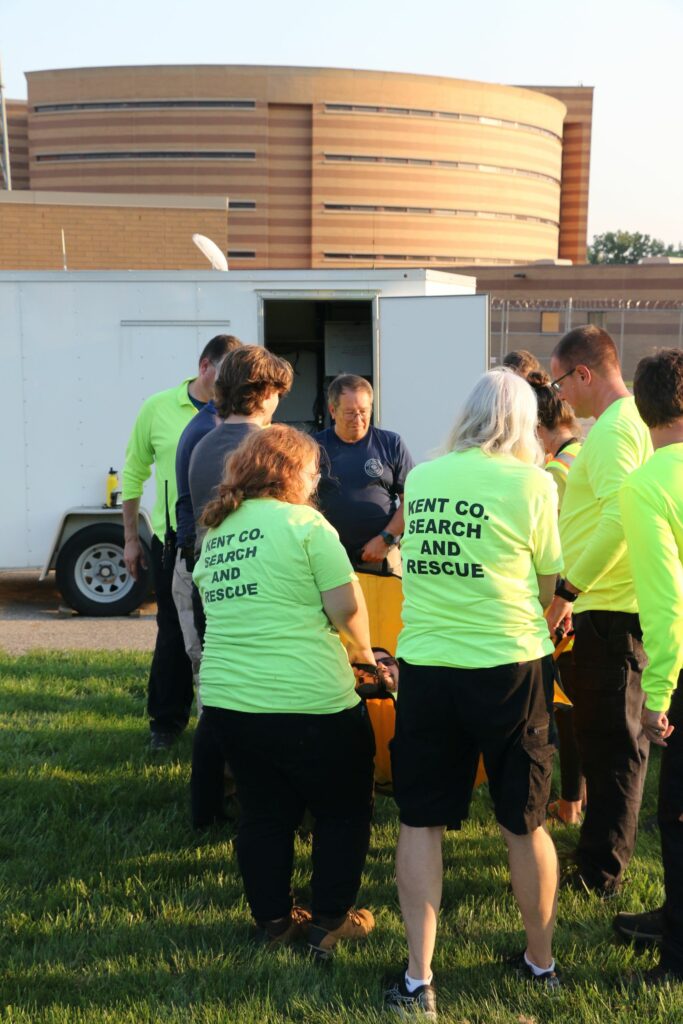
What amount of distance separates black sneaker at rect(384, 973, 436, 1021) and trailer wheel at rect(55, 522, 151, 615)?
602 centimetres

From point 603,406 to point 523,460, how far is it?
2.96 ft

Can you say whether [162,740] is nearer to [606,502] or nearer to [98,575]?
[606,502]

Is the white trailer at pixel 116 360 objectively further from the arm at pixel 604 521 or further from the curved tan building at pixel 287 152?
the curved tan building at pixel 287 152

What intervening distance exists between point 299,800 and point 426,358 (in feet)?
19.1

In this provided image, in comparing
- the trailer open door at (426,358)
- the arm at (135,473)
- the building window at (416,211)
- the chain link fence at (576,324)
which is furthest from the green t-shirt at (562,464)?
the building window at (416,211)

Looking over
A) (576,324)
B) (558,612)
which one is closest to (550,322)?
(576,324)

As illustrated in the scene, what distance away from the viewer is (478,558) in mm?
2838

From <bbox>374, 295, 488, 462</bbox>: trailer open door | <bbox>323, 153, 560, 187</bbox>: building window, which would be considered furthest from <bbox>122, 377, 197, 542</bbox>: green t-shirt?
<bbox>323, 153, 560, 187</bbox>: building window

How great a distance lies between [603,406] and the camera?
3.73 metres

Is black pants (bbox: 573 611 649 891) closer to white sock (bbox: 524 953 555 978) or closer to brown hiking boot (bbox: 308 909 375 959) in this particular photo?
white sock (bbox: 524 953 555 978)

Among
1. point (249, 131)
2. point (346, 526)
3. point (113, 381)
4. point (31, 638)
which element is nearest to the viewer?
point (346, 526)

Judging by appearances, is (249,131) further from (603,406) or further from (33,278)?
(603,406)

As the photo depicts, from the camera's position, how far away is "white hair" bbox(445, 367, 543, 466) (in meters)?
2.93

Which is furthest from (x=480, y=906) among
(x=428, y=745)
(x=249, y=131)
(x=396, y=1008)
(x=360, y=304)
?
(x=249, y=131)
